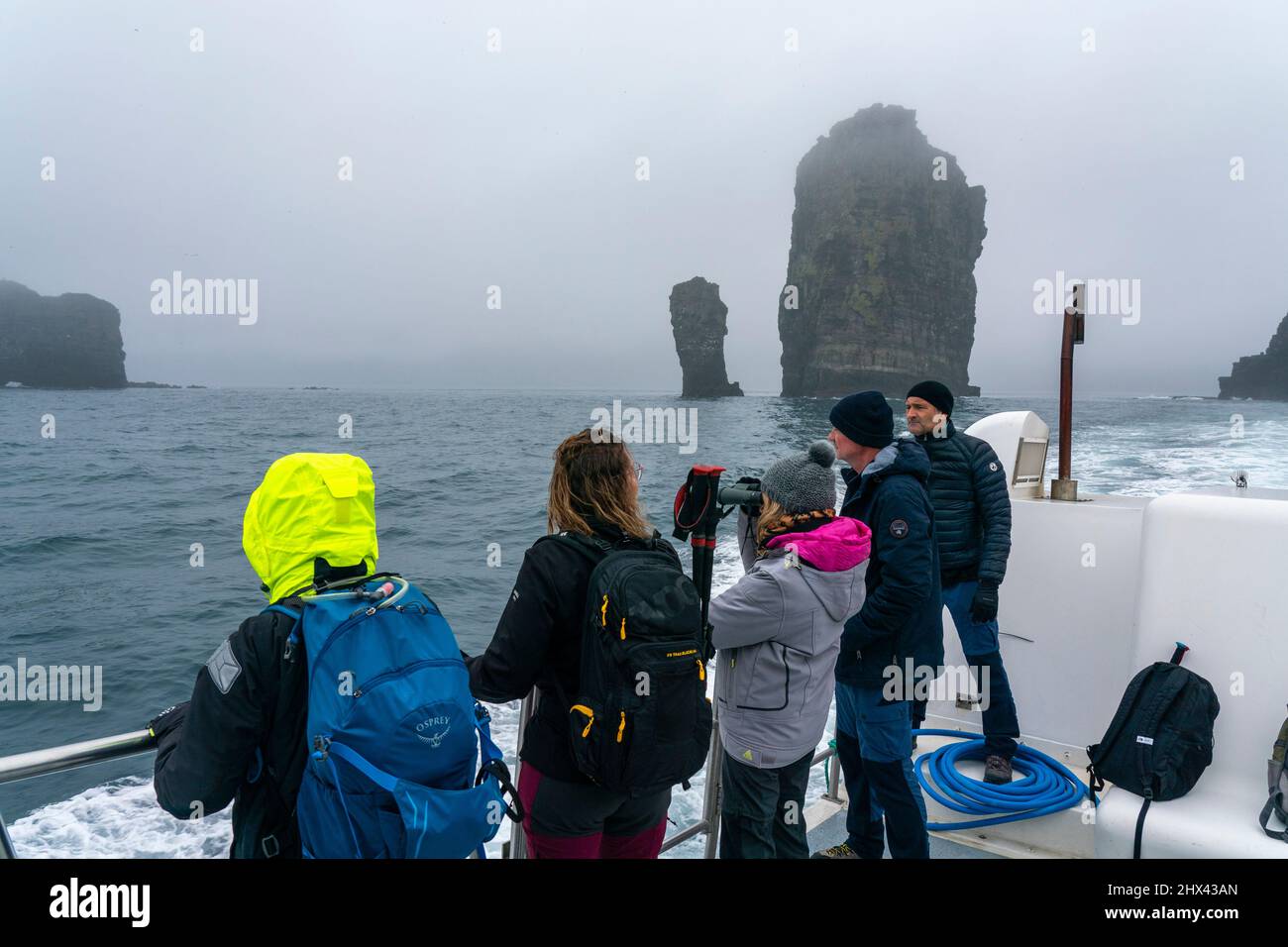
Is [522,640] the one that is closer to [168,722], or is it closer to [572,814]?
[572,814]

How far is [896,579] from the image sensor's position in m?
2.76

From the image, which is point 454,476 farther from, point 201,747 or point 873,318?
point 873,318

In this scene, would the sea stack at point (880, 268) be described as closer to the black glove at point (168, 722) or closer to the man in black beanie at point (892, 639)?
the man in black beanie at point (892, 639)

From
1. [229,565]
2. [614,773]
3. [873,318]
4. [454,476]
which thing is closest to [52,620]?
[229,565]

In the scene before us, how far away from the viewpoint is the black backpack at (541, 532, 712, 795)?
5.84 ft

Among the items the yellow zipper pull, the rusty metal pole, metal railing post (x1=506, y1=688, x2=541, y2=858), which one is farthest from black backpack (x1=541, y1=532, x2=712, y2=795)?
the rusty metal pole

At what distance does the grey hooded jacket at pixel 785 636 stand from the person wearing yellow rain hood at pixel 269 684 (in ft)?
3.76

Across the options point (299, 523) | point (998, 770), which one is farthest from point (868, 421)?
point (299, 523)

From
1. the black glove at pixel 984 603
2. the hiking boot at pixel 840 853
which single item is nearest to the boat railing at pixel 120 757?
the hiking boot at pixel 840 853

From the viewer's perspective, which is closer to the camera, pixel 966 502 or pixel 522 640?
pixel 522 640

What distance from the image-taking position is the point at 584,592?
6.19ft

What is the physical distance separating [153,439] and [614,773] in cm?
4606

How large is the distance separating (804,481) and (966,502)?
1.56 meters
